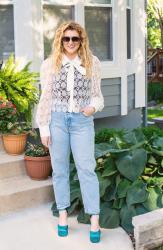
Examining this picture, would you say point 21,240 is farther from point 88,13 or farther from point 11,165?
point 88,13

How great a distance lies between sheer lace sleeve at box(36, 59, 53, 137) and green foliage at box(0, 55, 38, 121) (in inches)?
67.8

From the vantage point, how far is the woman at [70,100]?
402 cm

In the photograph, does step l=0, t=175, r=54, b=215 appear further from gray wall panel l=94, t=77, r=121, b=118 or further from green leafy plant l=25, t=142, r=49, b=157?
gray wall panel l=94, t=77, r=121, b=118

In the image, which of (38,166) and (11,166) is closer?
(38,166)

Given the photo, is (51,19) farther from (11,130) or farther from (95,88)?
(95,88)

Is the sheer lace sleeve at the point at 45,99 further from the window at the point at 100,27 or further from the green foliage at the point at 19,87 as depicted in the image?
the window at the point at 100,27

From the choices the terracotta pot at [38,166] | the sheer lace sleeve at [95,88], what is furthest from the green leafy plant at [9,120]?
the sheer lace sleeve at [95,88]

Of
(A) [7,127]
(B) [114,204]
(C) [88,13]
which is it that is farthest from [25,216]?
(C) [88,13]

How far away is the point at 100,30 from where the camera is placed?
718 centimetres

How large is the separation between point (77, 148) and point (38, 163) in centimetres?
120

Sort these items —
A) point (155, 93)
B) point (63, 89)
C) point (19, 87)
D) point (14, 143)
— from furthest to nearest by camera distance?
point (155, 93) < point (19, 87) < point (14, 143) < point (63, 89)

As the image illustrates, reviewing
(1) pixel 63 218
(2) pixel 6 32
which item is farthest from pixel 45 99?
(2) pixel 6 32

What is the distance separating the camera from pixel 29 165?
5.28 metres

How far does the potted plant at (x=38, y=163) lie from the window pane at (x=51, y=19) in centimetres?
173
